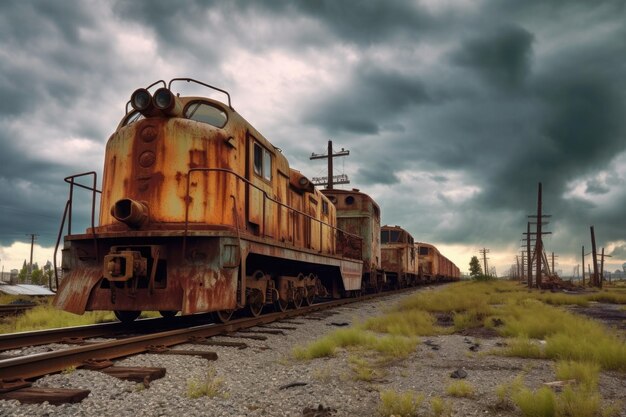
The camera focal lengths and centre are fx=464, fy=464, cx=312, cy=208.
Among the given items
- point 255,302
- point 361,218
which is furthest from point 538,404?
point 361,218

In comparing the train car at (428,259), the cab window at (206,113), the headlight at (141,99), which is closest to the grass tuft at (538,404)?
the cab window at (206,113)

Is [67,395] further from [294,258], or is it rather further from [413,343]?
[294,258]

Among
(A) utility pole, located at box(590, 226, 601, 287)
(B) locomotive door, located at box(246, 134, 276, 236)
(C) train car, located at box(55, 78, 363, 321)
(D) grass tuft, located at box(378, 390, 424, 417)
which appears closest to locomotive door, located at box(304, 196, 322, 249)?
(B) locomotive door, located at box(246, 134, 276, 236)

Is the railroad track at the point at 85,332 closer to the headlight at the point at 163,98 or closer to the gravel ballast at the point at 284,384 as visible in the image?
the gravel ballast at the point at 284,384

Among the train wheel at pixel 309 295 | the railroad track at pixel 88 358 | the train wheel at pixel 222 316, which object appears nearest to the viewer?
the railroad track at pixel 88 358

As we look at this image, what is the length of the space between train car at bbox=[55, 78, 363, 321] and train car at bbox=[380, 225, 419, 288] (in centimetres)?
1349

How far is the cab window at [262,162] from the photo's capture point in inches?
339

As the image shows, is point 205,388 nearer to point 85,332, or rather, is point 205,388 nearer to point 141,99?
point 85,332

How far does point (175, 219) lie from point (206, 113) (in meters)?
1.90

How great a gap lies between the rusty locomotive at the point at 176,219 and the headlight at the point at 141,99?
0.05 ft

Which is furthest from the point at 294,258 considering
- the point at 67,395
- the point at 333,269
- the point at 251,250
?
the point at 67,395

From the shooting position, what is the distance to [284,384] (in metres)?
4.20

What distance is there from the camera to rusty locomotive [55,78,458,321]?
6.45 m

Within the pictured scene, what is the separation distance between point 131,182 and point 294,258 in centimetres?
330
